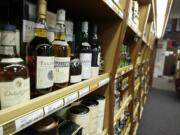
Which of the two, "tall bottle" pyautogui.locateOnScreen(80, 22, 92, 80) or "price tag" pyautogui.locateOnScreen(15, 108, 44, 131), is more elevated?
"tall bottle" pyautogui.locateOnScreen(80, 22, 92, 80)

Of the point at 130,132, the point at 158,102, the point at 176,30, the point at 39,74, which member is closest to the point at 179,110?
the point at 158,102

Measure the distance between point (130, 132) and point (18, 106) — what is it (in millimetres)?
2087

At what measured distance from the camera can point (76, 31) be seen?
0.91m

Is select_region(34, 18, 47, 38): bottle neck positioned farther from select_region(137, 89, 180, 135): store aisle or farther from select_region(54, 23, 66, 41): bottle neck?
select_region(137, 89, 180, 135): store aisle

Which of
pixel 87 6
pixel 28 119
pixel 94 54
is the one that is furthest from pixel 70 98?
pixel 87 6

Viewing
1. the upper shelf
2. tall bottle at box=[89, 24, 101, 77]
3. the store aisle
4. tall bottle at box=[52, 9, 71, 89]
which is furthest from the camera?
the store aisle

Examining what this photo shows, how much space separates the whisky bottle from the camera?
42 centimetres

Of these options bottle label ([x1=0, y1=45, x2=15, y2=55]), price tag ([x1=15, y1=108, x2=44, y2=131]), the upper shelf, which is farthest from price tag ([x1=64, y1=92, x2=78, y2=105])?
the upper shelf

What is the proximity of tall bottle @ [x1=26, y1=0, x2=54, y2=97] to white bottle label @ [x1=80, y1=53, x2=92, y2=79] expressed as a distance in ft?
0.87

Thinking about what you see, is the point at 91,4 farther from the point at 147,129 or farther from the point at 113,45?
the point at 147,129

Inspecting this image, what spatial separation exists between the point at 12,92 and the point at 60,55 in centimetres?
24

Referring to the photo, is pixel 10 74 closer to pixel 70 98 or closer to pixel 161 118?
pixel 70 98

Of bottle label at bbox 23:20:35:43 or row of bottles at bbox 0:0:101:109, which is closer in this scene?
row of bottles at bbox 0:0:101:109

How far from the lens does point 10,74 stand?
42 centimetres
